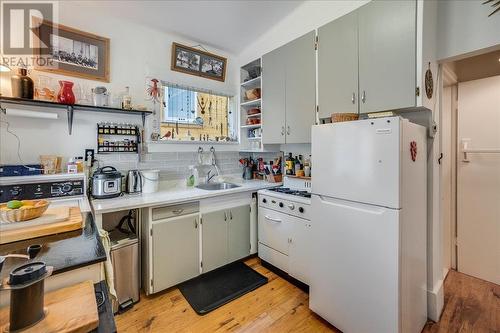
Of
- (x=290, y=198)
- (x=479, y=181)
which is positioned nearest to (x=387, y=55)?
(x=290, y=198)

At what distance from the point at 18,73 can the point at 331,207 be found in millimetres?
2608

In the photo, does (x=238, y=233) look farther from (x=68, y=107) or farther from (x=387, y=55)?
(x=387, y=55)

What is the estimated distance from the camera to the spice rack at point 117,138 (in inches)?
85.3

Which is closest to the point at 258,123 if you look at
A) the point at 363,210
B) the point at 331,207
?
the point at 331,207

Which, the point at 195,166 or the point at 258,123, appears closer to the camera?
the point at 195,166

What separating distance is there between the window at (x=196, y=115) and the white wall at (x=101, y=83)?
0.43 ft

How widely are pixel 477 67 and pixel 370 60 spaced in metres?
1.25

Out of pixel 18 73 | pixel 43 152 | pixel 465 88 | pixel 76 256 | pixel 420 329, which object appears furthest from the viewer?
pixel 465 88

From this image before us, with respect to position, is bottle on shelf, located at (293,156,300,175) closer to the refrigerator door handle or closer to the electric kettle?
the refrigerator door handle

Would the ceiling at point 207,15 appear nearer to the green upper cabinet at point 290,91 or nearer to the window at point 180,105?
the green upper cabinet at point 290,91

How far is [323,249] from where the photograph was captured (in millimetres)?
1721

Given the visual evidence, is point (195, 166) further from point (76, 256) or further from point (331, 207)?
point (76, 256)

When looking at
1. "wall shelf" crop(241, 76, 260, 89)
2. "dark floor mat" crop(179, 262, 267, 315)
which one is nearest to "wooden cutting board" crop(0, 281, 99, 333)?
"dark floor mat" crop(179, 262, 267, 315)

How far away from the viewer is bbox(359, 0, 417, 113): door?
1604 mm
